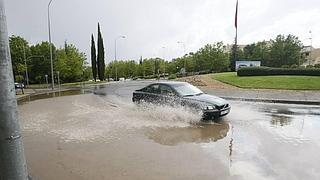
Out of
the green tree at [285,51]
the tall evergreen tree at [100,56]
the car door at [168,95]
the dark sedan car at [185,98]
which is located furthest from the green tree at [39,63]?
the car door at [168,95]

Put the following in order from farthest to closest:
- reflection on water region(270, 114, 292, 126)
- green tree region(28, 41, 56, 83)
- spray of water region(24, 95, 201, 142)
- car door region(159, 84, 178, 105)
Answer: green tree region(28, 41, 56, 83) → car door region(159, 84, 178, 105) → reflection on water region(270, 114, 292, 126) → spray of water region(24, 95, 201, 142)

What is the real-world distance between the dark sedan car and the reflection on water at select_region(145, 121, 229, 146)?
64cm

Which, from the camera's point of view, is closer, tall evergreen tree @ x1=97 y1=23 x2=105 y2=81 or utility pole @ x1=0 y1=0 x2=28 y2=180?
utility pole @ x1=0 y1=0 x2=28 y2=180

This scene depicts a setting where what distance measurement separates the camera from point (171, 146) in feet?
25.8

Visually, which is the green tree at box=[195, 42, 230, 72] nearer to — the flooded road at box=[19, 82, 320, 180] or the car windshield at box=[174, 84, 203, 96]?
the car windshield at box=[174, 84, 203, 96]

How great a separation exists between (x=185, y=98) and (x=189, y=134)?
2782 millimetres

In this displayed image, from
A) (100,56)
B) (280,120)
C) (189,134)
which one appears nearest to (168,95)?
(189,134)

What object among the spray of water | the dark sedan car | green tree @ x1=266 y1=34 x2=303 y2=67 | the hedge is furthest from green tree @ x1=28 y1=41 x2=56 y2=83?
the dark sedan car

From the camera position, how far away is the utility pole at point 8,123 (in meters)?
2.08

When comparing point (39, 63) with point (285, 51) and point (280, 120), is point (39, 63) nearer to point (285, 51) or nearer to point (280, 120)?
point (285, 51)

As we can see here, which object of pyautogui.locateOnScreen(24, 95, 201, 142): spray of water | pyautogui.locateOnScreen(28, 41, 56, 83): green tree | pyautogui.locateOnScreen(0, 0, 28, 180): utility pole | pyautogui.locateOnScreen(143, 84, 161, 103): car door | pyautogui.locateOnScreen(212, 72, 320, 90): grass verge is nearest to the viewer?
pyautogui.locateOnScreen(0, 0, 28, 180): utility pole

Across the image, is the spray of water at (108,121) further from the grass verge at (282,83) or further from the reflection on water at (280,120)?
the grass verge at (282,83)

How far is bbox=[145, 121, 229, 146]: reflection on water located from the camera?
849cm

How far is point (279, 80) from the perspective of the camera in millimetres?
25859
